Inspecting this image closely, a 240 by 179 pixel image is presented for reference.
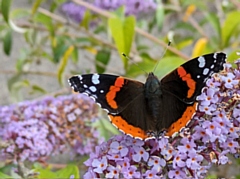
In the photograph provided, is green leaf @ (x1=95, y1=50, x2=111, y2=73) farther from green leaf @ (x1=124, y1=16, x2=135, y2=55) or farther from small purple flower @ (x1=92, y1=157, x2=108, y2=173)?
small purple flower @ (x1=92, y1=157, x2=108, y2=173)

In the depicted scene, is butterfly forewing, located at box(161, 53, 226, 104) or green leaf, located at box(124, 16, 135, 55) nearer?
butterfly forewing, located at box(161, 53, 226, 104)

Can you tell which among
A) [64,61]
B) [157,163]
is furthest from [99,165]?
[64,61]

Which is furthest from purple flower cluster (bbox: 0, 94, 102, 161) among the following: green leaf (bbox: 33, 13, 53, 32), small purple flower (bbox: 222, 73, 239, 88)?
small purple flower (bbox: 222, 73, 239, 88)

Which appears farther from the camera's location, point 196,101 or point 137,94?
point 137,94

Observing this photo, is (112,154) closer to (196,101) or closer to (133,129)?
(133,129)

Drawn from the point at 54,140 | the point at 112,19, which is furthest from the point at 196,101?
the point at 112,19

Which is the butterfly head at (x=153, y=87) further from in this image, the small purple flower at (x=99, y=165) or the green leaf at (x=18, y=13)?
the green leaf at (x=18, y=13)

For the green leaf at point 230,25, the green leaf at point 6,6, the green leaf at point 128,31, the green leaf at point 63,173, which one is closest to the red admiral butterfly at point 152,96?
the green leaf at point 63,173
